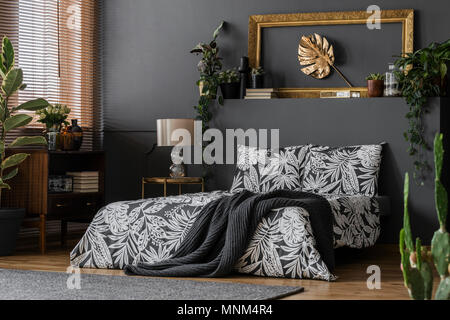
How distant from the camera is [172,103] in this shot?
6934 millimetres

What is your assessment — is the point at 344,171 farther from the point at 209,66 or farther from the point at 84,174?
the point at 84,174

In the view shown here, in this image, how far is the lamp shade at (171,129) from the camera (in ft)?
20.7

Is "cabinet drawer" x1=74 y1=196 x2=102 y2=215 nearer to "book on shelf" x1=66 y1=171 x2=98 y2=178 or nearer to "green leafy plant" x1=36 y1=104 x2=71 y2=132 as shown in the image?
"book on shelf" x1=66 y1=171 x2=98 y2=178

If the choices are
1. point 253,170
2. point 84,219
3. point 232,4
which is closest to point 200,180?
point 253,170

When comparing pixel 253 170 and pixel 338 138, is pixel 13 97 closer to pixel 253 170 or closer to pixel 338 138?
pixel 253 170

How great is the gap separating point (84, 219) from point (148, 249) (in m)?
2.09

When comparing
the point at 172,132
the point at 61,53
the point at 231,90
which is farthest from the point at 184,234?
the point at 61,53

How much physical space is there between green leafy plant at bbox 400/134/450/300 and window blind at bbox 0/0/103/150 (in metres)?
5.04

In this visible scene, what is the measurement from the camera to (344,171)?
5.75 meters

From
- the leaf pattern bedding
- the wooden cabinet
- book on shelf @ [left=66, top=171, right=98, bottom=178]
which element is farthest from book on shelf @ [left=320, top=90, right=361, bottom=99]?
the wooden cabinet

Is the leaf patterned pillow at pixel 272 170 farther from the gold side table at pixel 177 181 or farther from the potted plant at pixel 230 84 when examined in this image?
the potted plant at pixel 230 84

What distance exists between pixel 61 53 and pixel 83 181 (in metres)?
1.39

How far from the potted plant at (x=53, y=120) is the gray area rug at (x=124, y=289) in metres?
1.98

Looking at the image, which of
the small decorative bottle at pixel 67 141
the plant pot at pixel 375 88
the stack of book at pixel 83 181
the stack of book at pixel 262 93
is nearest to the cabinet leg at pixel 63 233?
the stack of book at pixel 83 181
